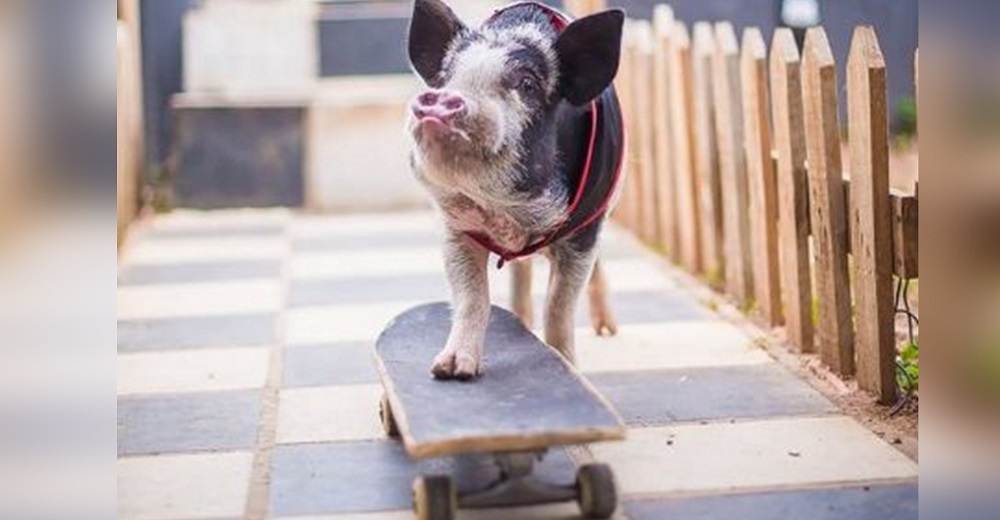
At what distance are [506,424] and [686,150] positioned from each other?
3001 mm

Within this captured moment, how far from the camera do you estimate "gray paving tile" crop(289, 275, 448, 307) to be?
539 cm

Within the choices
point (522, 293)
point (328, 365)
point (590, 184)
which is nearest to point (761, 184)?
point (522, 293)

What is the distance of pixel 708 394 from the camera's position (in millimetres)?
3986

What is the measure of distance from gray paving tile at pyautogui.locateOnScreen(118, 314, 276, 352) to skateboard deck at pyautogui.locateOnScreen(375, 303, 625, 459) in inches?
43.6

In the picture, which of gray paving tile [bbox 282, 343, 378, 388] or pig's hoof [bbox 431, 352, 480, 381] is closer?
pig's hoof [bbox 431, 352, 480, 381]

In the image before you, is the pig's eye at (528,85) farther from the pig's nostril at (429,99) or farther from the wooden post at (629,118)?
the wooden post at (629,118)

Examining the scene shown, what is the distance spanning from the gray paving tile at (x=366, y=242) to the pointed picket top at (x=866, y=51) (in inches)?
110

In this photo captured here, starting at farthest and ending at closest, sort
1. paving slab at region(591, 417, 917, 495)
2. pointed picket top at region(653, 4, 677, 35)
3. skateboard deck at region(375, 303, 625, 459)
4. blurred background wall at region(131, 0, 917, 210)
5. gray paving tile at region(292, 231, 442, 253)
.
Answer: blurred background wall at region(131, 0, 917, 210), gray paving tile at region(292, 231, 442, 253), pointed picket top at region(653, 4, 677, 35), paving slab at region(591, 417, 917, 495), skateboard deck at region(375, 303, 625, 459)

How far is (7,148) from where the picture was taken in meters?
2.25

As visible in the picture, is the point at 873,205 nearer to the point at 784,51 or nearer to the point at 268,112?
the point at 784,51

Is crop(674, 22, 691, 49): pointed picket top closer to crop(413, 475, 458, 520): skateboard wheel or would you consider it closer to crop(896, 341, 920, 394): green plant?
crop(896, 341, 920, 394): green plant

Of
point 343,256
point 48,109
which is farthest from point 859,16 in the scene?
point 48,109

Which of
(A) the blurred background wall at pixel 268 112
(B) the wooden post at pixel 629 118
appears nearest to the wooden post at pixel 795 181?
(B) the wooden post at pixel 629 118

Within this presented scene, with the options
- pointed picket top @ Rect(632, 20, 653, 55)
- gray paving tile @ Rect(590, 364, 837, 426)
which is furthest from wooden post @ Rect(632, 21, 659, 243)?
gray paving tile @ Rect(590, 364, 837, 426)
